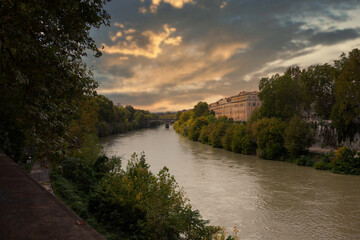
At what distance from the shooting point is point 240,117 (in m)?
113

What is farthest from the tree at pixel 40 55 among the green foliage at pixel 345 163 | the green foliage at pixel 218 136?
the green foliage at pixel 218 136

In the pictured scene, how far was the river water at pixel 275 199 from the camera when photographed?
1450cm

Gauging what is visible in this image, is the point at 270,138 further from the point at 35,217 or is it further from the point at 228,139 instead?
the point at 35,217

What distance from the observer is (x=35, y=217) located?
153cm

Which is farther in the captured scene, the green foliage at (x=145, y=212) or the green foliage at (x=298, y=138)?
the green foliage at (x=298, y=138)

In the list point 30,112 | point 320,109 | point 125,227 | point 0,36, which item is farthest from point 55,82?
point 320,109

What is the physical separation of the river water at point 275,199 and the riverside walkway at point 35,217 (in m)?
13.3

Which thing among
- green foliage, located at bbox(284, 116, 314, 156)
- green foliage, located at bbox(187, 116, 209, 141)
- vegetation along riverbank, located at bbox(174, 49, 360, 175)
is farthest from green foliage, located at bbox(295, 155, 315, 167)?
green foliage, located at bbox(187, 116, 209, 141)

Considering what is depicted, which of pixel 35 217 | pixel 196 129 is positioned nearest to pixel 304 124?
pixel 196 129

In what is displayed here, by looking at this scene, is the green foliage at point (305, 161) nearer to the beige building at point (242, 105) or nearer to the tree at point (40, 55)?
the tree at point (40, 55)

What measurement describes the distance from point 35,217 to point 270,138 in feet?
130

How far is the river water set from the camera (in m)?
14.5

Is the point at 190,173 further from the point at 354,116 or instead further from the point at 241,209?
the point at 354,116

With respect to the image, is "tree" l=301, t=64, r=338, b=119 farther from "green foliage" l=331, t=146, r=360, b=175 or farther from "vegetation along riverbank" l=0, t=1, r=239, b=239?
"vegetation along riverbank" l=0, t=1, r=239, b=239
